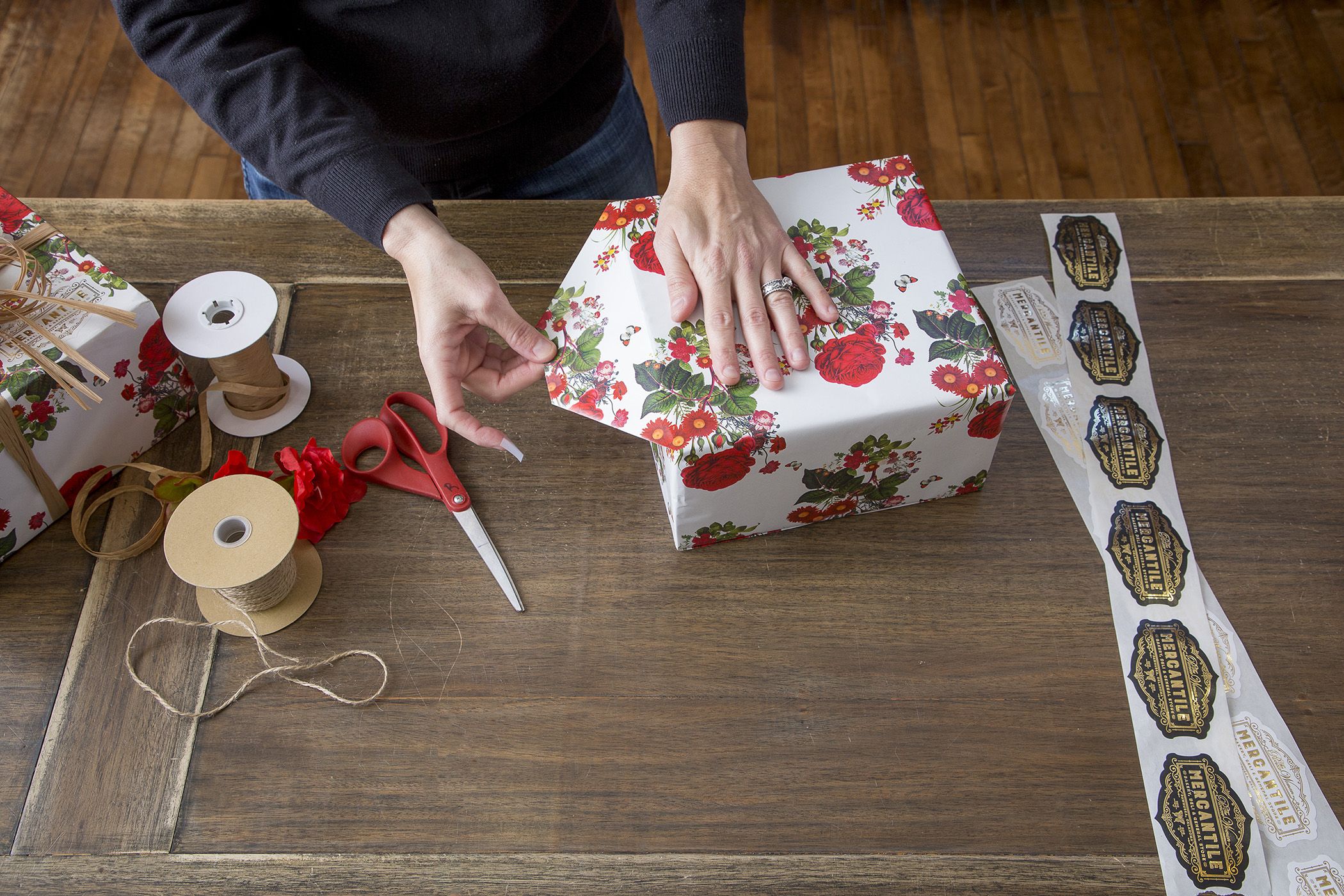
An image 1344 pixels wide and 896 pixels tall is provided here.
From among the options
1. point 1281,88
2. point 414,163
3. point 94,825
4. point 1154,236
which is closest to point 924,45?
point 1281,88

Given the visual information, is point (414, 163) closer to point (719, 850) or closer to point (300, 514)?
point (300, 514)

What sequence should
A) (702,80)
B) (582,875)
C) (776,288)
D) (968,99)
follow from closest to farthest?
(582,875) < (776,288) < (702,80) < (968,99)

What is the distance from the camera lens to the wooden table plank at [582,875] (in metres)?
0.70

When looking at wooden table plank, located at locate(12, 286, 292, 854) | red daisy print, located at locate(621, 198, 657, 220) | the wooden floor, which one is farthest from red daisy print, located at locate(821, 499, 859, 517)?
the wooden floor

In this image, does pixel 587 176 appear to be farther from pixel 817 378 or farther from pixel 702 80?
pixel 817 378

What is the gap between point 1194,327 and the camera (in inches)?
37.2

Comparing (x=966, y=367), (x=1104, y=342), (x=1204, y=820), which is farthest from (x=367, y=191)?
(x=1204, y=820)

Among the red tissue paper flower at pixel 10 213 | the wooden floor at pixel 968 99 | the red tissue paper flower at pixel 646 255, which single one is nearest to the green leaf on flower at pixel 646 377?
the red tissue paper flower at pixel 646 255

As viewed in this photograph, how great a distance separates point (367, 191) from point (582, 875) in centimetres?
61

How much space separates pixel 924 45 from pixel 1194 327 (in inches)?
60.3

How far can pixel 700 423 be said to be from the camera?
2.40 feet

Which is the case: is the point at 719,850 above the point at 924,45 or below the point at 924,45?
above

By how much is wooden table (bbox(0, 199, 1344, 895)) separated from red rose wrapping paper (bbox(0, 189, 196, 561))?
0.13 ft

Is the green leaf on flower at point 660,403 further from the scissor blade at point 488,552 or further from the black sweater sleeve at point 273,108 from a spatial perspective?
the black sweater sleeve at point 273,108
